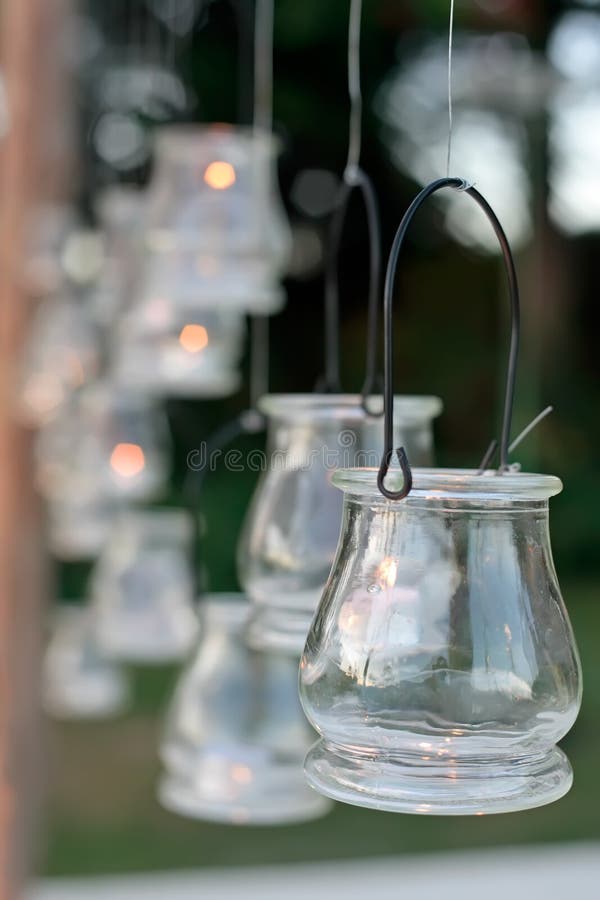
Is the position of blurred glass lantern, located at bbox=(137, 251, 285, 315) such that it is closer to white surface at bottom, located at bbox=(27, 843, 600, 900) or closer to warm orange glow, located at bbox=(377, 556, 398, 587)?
warm orange glow, located at bbox=(377, 556, 398, 587)

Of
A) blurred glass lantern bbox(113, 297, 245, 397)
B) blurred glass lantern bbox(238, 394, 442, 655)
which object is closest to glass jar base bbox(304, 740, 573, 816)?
blurred glass lantern bbox(238, 394, 442, 655)

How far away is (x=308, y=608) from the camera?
795 millimetres

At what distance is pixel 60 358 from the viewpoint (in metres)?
2.17

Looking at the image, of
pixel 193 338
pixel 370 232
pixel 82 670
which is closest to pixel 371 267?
pixel 370 232

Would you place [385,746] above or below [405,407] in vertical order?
Answer: below

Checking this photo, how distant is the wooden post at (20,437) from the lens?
2.74 m

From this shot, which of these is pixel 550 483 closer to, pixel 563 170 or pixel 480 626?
pixel 480 626

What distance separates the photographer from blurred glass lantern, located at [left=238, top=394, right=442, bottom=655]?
30.2 inches

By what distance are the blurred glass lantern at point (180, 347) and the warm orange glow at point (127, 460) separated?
28 cm

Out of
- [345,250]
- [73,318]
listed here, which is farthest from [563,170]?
[73,318]

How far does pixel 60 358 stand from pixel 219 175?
33.8 inches

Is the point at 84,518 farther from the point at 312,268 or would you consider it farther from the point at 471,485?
the point at 312,268

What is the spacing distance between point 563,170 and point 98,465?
12.5 ft

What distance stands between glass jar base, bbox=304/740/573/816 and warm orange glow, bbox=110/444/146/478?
56.4 inches
